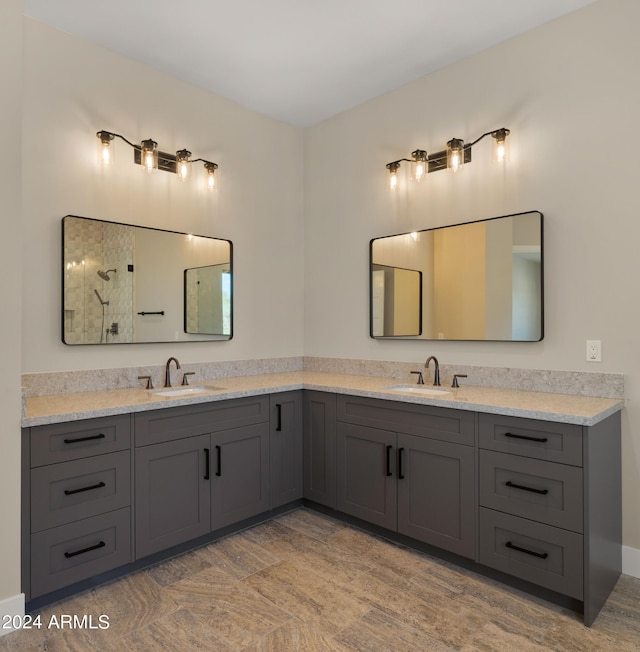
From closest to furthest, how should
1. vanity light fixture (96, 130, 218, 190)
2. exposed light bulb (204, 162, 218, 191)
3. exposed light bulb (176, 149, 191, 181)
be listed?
vanity light fixture (96, 130, 218, 190), exposed light bulb (176, 149, 191, 181), exposed light bulb (204, 162, 218, 191)

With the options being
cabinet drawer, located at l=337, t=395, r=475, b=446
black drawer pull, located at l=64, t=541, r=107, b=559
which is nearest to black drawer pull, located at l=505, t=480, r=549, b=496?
cabinet drawer, located at l=337, t=395, r=475, b=446

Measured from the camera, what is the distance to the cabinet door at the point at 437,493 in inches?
92.0

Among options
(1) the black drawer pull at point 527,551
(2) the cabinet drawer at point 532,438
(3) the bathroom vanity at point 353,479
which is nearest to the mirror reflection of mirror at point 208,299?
(3) the bathroom vanity at point 353,479

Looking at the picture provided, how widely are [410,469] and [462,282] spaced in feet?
3.83

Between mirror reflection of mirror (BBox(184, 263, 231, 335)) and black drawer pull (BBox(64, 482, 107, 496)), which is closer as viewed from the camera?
black drawer pull (BBox(64, 482, 107, 496))

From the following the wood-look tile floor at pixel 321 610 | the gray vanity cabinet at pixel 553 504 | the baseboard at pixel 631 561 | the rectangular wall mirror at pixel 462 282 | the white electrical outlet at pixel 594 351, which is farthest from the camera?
the rectangular wall mirror at pixel 462 282

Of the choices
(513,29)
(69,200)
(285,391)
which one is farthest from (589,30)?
(69,200)

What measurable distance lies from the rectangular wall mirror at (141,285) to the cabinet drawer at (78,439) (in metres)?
0.65

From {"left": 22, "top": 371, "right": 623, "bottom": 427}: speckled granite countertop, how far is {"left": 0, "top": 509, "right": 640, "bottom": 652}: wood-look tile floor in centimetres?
82

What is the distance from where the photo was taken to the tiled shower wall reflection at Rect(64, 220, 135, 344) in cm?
262

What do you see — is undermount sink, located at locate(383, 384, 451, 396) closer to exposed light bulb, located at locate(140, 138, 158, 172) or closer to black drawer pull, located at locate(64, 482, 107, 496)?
black drawer pull, located at locate(64, 482, 107, 496)

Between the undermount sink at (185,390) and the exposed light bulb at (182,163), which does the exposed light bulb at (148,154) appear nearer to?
the exposed light bulb at (182,163)

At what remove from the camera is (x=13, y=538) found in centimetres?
192

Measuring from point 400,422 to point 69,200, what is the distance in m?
2.21
